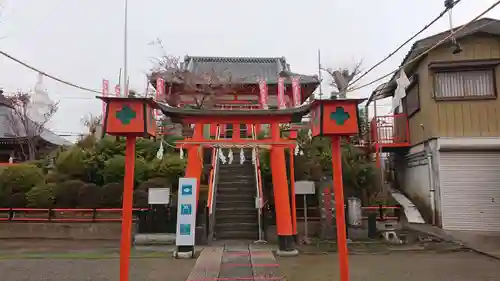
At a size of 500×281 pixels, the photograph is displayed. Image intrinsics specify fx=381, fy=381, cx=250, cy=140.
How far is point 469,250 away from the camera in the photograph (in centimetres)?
1116

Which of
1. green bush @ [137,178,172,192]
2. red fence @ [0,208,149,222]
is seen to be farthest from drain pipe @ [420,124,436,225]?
red fence @ [0,208,149,222]

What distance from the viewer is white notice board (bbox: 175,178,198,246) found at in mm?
10648

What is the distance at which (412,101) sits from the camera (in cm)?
1697

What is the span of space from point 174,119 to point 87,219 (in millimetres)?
7930

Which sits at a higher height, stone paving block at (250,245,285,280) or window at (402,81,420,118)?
window at (402,81,420,118)

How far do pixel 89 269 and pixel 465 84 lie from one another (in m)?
14.1

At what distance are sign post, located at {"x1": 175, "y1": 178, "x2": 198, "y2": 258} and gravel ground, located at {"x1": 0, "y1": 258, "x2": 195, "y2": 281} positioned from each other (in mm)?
482

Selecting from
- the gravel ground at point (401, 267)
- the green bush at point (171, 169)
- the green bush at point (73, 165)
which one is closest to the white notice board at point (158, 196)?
the green bush at point (171, 169)

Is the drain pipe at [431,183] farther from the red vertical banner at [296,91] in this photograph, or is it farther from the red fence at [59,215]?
the red fence at [59,215]

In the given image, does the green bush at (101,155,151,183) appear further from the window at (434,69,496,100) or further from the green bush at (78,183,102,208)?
the window at (434,69,496,100)

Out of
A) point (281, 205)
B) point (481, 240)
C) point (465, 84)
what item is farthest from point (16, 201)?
point (465, 84)

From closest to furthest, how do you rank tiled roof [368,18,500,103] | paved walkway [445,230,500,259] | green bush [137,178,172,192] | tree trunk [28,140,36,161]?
paved walkway [445,230,500,259] → tiled roof [368,18,500,103] → green bush [137,178,172,192] → tree trunk [28,140,36,161]

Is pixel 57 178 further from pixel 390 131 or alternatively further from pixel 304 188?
pixel 390 131

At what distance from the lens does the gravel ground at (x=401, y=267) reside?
8.28 meters
